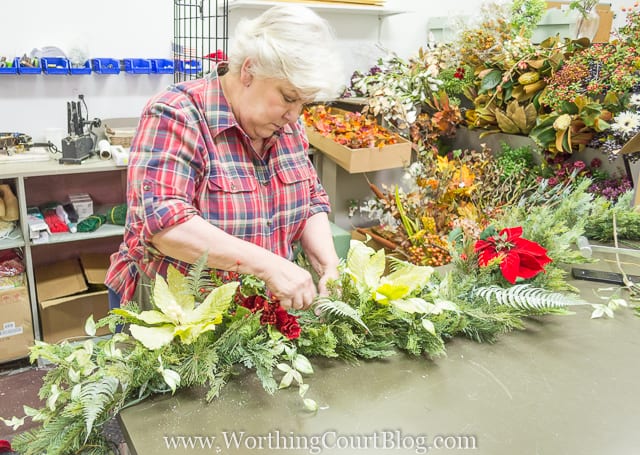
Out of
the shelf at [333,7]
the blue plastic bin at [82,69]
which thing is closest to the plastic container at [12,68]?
the blue plastic bin at [82,69]

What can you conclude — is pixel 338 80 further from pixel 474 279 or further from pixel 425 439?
pixel 425 439

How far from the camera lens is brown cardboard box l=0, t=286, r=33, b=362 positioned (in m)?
2.56

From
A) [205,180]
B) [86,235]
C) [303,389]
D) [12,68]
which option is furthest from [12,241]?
[303,389]

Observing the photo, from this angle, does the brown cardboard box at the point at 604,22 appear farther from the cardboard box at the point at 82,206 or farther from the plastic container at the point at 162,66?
the cardboard box at the point at 82,206

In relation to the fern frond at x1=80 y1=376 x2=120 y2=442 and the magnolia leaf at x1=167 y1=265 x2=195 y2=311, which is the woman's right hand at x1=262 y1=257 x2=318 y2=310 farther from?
the fern frond at x1=80 y1=376 x2=120 y2=442

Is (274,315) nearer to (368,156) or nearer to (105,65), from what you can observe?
(368,156)

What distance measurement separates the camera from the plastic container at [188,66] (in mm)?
3045

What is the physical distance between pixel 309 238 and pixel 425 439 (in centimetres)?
82

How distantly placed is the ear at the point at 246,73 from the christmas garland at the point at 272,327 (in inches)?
19.4

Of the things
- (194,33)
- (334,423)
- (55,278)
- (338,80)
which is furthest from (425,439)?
(194,33)

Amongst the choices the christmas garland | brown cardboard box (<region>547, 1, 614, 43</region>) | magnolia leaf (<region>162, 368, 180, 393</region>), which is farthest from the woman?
brown cardboard box (<region>547, 1, 614, 43</region>)

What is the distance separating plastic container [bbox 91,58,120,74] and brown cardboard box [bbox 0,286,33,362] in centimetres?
118

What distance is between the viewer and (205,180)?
1.37 meters

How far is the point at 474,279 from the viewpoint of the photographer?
123 cm
